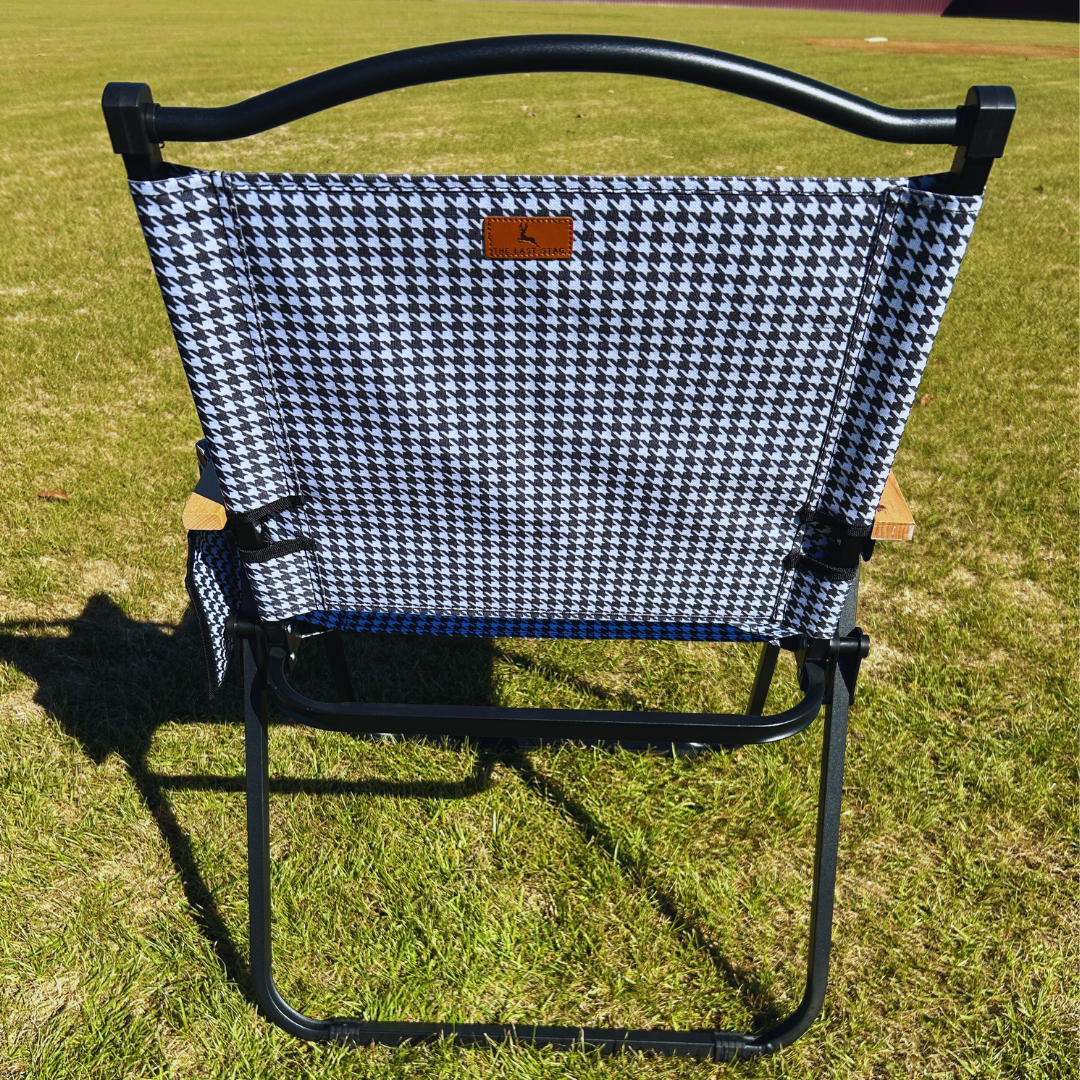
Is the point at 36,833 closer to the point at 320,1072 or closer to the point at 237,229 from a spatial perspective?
the point at 320,1072

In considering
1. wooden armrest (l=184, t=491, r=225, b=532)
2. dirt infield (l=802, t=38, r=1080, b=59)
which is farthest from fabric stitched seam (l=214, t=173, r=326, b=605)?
dirt infield (l=802, t=38, r=1080, b=59)

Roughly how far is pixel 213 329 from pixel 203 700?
1.67 meters

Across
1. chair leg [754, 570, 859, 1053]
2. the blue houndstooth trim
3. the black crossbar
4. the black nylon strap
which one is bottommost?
chair leg [754, 570, 859, 1053]

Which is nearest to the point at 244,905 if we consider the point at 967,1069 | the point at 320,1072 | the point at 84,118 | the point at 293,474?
the point at 320,1072

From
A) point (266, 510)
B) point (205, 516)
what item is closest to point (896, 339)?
point (266, 510)

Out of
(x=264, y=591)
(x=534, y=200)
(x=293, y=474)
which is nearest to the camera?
(x=534, y=200)

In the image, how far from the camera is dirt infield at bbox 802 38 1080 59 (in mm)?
19578

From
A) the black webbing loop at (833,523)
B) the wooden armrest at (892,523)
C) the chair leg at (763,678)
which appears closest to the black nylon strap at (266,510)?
the black webbing loop at (833,523)

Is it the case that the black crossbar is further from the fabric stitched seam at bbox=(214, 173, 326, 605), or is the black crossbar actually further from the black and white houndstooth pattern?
the fabric stitched seam at bbox=(214, 173, 326, 605)

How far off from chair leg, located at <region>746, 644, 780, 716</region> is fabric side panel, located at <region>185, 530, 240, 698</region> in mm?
1176

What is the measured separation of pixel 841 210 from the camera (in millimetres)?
996

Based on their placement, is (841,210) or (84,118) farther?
(84,118)

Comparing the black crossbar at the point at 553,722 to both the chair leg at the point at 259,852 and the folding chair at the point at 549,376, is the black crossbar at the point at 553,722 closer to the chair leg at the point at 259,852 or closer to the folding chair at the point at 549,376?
the folding chair at the point at 549,376

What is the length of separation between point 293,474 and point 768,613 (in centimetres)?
72
